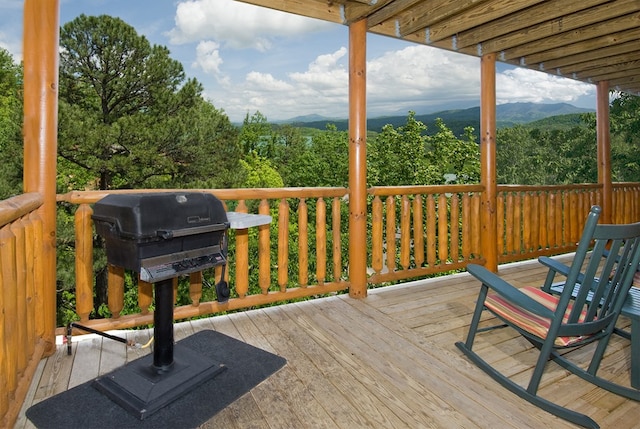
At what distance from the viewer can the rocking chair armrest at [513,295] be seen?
1595 mm

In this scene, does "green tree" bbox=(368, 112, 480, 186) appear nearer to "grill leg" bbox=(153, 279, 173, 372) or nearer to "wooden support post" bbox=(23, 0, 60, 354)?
"wooden support post" bbox=(23, 0, 60, 354)

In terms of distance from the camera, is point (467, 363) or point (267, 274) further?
point (267, 274)

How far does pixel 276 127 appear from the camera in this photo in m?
25.3

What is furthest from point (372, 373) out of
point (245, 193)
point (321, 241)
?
point (245, 193)

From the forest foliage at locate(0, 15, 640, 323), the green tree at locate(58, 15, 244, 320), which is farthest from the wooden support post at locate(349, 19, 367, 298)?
the green tree at locate(58, 15, 244, 320)

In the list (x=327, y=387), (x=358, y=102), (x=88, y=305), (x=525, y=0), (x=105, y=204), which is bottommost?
(x=327, y=387)

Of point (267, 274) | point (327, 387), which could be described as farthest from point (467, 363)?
point (267, 274)

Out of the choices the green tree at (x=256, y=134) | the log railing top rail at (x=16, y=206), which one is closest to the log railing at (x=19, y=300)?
the log railing top rail at (x=16, y=206)

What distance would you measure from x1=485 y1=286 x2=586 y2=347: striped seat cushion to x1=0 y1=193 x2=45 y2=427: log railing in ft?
6.58

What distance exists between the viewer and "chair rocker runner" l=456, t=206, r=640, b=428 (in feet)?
5.04

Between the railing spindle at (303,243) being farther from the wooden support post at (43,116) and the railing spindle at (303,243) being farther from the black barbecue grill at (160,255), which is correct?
the wooden support post at (43,116)

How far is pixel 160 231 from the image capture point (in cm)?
152

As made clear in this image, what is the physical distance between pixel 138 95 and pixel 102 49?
1621 mm

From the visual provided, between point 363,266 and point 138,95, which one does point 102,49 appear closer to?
point 138,95
